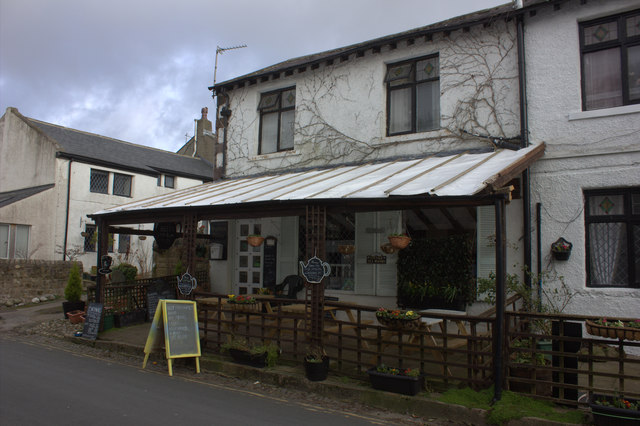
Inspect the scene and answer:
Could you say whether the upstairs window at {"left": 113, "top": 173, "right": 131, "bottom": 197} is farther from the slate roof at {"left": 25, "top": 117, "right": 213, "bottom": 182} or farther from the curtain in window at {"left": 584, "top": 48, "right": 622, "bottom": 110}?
the curtain in window at {"left": 584, "top": 48, "right": 622, "bottom": 110}

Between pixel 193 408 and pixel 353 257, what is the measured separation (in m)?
5.68

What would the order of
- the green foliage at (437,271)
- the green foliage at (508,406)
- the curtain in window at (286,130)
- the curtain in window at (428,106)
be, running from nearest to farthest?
the green foliage at (508,406) < the green foliage at (437,271) < the curtain in window at (428,106) < the curtain in window at (286,130)

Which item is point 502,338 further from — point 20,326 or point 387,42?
point 20,326

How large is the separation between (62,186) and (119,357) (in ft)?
46.5

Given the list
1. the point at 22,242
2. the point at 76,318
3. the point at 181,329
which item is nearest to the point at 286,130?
the point at 181,329

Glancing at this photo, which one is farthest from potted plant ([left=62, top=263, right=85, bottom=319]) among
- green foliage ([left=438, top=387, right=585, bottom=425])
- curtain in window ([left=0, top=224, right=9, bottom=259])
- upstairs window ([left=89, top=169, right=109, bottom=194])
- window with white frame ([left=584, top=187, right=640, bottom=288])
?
window with white frame ([left=584, top=187, right=640, bottom=288])

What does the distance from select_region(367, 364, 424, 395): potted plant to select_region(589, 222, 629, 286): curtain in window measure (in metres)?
3.93

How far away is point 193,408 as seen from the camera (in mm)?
5695

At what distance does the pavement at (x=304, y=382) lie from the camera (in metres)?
5.33

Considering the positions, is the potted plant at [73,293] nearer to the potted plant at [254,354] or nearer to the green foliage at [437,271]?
the potted plant at [254,354]

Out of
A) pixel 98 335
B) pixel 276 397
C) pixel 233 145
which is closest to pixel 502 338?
pixel 276 397

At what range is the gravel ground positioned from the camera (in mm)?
5629

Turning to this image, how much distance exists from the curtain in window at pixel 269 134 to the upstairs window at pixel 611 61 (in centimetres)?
728

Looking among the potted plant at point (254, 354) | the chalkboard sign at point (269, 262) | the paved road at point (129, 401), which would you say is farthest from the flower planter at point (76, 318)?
the potted plant at point (254, 354)
